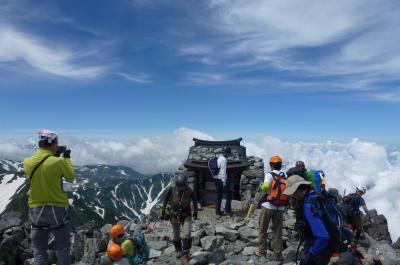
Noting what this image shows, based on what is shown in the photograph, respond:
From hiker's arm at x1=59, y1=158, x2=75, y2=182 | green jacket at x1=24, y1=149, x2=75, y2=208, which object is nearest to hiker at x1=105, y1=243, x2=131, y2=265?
green jacket at x1=24, y1=149, x2=75, y2=208

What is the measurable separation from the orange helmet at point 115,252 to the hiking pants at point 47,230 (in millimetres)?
952

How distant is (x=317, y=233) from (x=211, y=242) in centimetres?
731

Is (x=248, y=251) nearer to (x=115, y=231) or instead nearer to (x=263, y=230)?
(x=263, y=230)

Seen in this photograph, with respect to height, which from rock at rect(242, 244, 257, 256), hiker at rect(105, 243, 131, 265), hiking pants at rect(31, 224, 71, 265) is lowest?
rock at rect(242, 244, 257, 256)

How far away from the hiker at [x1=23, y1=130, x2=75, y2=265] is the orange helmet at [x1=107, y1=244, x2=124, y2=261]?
1.04 m

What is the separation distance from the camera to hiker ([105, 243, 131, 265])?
802cm

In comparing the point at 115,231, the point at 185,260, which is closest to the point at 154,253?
the point at 185,260

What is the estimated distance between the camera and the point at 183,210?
35.6ft

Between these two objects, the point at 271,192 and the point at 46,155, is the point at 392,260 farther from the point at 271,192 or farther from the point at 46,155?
the point at 46,155

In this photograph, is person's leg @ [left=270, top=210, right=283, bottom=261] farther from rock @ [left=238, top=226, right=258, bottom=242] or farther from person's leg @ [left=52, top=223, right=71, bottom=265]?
person's leg @ [left=52, top=223, right=71, bottom=265]

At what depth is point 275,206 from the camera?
10508 millimetres

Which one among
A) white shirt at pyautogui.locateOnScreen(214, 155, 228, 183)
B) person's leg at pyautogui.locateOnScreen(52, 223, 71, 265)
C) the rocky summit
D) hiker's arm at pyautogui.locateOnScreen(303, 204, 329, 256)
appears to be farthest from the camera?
white shirt at pyautogui.locateOnScreen(214, 155, 228, 183)

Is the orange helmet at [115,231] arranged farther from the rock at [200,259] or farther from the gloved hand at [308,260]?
the gloved hand at [308,260]

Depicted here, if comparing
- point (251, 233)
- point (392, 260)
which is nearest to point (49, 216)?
point (251, 233)
